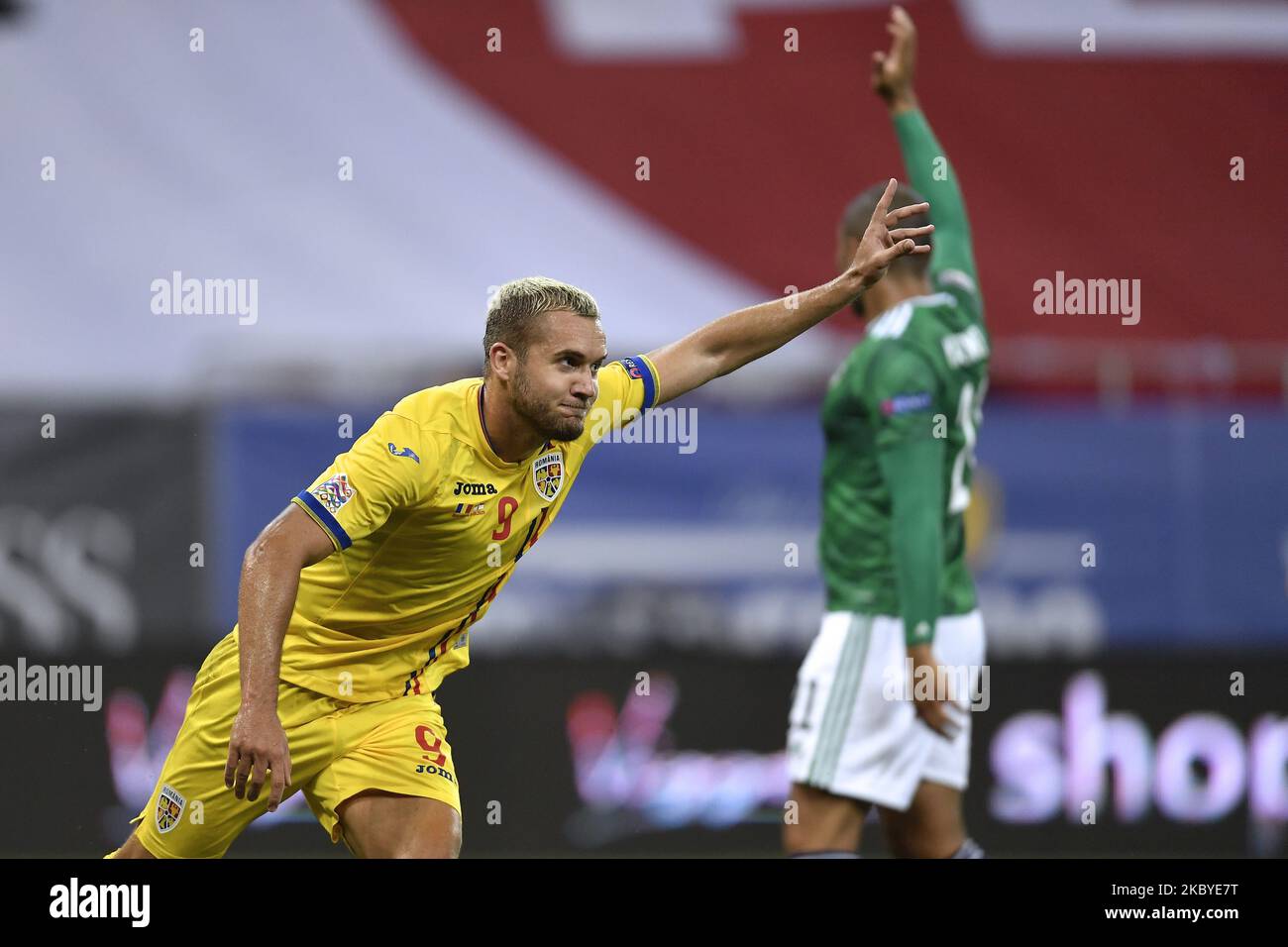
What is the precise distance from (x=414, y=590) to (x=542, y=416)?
0.63 m

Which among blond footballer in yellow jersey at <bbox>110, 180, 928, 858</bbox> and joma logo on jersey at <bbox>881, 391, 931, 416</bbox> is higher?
joma logo on jersey at <bbox>881, 391, 931, 416</bbox>

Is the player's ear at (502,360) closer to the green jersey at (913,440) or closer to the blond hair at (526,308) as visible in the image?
the blond hair at (526,308)

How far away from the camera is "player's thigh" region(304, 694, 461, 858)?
16.6ft

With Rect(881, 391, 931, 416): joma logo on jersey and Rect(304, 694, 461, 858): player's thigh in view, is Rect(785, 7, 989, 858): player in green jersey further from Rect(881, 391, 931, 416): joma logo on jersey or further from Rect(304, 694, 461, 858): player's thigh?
Rect(304, 694, 461, 858): player's thigh

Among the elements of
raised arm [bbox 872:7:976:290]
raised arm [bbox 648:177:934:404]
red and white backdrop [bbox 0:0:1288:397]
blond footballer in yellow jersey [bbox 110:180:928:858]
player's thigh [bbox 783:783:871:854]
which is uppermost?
red and white backdrop [bbox 0:0:1288:397]

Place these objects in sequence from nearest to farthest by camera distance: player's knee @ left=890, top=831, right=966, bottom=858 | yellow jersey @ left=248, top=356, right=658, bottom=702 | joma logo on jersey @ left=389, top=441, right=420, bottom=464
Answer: joma logo on jersey @ left=389, top=441, right=420, bottom=464, yellow jersey @ left=248, top=356, right=658, bottom=702, player's knee @ left=890, top=831, right=966, bottom=858

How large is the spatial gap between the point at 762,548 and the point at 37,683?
13.1 feet

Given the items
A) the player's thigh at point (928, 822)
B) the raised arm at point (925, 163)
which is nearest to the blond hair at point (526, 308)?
the raised arm at point (925, 163)

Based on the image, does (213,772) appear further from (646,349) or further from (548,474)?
(646,349)

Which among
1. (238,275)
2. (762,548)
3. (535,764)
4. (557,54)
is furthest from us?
(557,54)

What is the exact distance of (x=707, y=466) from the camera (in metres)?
10.7

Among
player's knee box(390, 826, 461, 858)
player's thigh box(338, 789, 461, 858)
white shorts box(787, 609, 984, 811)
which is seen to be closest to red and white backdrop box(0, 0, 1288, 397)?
white shorts box(787, 609, 984, 811)
